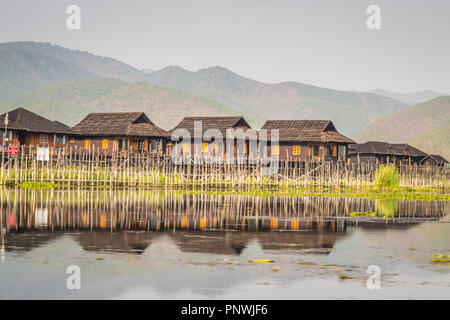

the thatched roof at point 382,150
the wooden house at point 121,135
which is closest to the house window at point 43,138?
the wooden house at point 121,135

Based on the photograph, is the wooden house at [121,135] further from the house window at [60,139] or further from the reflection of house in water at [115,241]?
the reflection of house in water at [115,241]

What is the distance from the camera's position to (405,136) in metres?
182

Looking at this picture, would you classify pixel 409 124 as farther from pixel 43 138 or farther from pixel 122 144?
pixel 43 138

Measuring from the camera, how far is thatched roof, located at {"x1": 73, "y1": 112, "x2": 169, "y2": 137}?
65.5 metres

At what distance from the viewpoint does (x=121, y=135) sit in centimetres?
6525

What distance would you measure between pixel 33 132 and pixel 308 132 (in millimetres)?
27038

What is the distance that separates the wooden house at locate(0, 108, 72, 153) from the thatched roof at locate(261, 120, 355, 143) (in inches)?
845

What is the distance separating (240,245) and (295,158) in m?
48.7

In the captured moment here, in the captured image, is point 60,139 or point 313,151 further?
point 60,139

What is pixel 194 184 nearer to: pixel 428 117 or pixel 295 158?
pixel 295 158

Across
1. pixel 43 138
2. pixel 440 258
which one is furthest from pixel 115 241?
pixel 43 138

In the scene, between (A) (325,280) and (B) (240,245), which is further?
(B) (240,245)

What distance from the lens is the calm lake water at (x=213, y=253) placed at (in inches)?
469

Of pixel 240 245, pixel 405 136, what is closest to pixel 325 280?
pixel 240 245
